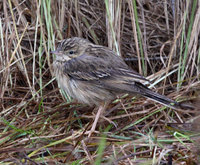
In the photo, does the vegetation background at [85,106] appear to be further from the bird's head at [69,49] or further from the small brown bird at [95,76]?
the bird's head at [69,49]

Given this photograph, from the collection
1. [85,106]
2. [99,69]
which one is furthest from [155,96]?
[85,106]

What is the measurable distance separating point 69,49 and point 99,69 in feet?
1.91

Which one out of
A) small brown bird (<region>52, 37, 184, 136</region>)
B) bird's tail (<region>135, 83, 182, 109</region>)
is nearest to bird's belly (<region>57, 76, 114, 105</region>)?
small brown bird (<region>52, 37, 184, 136</region>)

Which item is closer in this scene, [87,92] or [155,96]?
[155,96]

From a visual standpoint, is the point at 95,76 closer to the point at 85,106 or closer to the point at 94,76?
the point at 94,76

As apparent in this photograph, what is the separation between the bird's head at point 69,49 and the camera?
4934 millimetres

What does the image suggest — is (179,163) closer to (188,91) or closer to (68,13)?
(188,91)

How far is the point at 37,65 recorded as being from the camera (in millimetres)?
5891

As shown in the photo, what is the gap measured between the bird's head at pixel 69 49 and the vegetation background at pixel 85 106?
0.50m

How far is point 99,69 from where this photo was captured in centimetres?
468

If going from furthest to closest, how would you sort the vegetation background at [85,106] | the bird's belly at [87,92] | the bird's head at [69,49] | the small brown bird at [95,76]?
1. the bird's head at [69,49]
2. the bird's belly at [87,92]
3. the small brown bird at [95,76]
4. the vegetation background at [85,106]

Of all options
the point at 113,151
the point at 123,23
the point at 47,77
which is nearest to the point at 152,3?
the point at 123,23

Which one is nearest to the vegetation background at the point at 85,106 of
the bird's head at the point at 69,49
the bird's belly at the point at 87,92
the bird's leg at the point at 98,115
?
the bird's leg at the point at 98,115

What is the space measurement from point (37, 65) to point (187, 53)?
7.96ft
